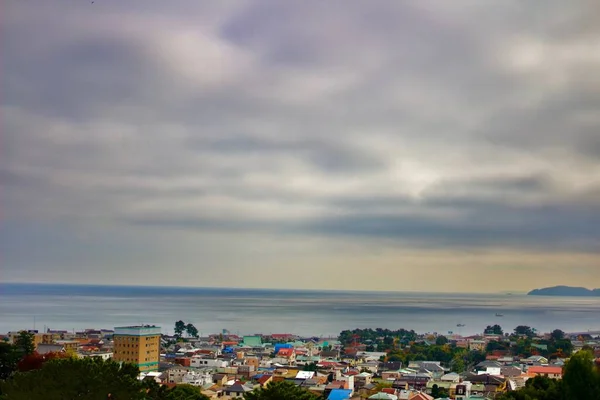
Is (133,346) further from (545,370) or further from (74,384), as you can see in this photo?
(74,384)

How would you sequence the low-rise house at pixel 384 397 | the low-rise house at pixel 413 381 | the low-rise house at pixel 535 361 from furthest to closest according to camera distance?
the low-rise house at pixel 535 361 → the low-rise house at pixel 413 381 → the low-rise house at pixel 384 397

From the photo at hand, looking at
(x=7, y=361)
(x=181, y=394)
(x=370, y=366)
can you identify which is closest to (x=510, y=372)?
(x=370, y=366)

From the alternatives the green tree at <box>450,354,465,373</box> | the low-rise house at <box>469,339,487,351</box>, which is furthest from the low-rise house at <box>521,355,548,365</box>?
the low-rise house at <box>469,339,487,351</box>

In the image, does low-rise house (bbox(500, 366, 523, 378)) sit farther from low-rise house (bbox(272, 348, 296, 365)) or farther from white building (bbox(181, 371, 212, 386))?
white building (bbox(181, 371, 212, 386))

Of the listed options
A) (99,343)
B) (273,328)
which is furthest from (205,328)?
(99,343)

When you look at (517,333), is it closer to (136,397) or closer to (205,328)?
(205,328)

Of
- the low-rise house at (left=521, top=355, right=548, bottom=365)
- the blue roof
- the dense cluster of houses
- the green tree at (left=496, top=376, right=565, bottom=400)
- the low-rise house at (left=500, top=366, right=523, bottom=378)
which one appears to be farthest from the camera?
the low-rise house at (left=521, top=355, right=548, bottom=365)

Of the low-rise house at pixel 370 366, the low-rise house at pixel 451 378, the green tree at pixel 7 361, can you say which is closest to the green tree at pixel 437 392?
the low-rise house at pixel 451 378

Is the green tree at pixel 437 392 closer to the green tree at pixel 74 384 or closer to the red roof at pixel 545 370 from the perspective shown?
the red roof at pixel 545 370
